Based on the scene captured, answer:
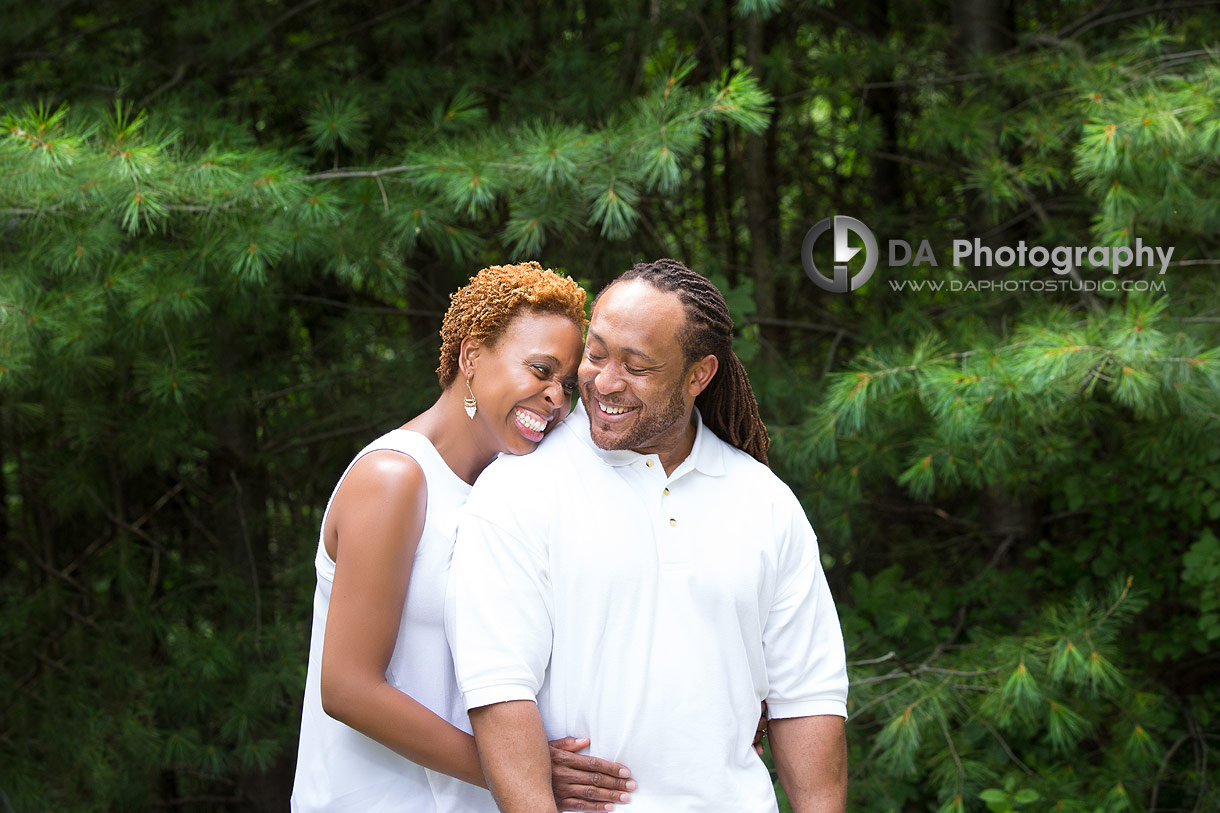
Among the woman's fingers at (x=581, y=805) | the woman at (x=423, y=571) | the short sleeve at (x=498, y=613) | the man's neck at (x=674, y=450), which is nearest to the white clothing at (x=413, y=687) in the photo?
the woman at (x=423, y=571)

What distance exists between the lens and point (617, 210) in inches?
98.3

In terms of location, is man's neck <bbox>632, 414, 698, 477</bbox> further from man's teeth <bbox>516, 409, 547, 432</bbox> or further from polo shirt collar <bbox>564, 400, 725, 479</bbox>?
man's teeth <bbox>516, 409, 547, 432</bbox>

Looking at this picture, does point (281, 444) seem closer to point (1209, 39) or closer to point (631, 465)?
point (631, 465)

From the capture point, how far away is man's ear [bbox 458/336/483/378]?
1.77 meters

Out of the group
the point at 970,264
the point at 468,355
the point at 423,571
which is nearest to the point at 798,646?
the point at 423,571

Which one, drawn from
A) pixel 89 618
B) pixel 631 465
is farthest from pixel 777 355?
pixel 89 618

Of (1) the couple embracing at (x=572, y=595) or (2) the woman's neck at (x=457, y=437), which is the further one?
(2) the woman's neck at (x=457, y=437)

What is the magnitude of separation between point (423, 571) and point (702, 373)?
530 millimetres

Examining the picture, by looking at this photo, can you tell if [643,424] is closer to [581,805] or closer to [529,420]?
[529,420]

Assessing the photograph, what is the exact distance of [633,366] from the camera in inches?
63.3

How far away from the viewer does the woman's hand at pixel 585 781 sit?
4.99 ft

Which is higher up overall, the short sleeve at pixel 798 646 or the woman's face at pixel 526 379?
the woman's face at pixel 526 379

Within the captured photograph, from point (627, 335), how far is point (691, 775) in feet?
2.12

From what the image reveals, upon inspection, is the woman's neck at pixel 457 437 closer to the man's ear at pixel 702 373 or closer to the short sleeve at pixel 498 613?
the short sleeve at pixel 498 613
